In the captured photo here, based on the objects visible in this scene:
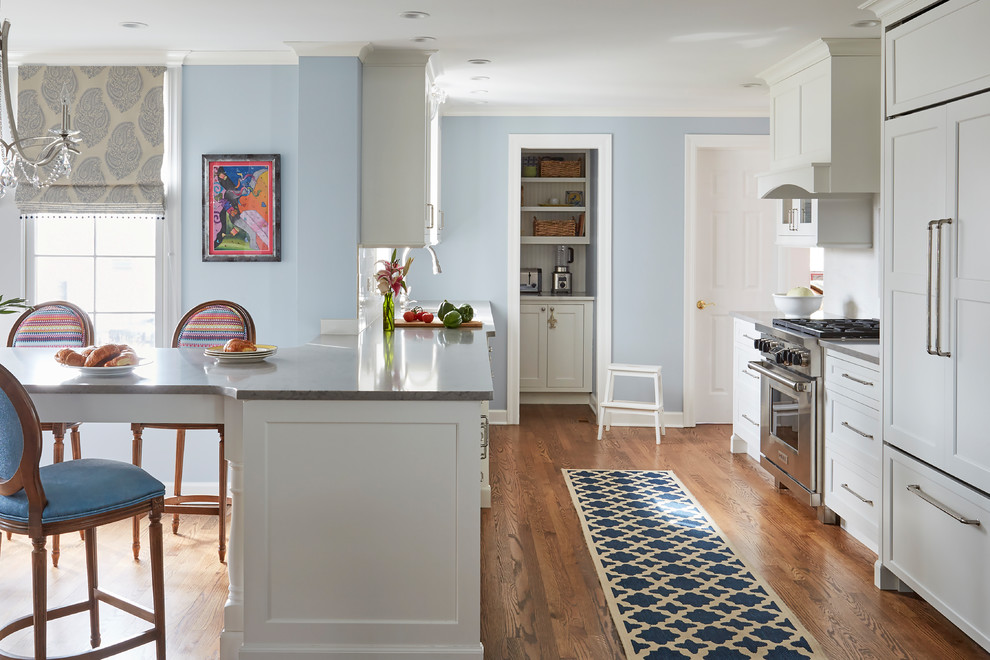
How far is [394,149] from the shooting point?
4500mm

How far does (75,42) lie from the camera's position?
4.31 meters

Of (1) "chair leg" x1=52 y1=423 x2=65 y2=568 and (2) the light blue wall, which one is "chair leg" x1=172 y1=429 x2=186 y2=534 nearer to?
(1) "chair leg" x1=52 y1=423 x2=65 y2=568

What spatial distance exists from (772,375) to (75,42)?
400cm

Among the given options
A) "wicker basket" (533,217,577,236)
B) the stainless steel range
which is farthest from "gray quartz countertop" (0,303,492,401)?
"wicker basket" (533,217,577,236)

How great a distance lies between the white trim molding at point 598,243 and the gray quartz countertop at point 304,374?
8.46 ft

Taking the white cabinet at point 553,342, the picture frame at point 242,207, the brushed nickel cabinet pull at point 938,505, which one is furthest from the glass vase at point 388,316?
the white cabinet at point 553,342

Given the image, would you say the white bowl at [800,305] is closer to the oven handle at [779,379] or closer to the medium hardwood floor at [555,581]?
the oven handle at [779,379]

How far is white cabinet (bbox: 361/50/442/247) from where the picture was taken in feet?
14.7

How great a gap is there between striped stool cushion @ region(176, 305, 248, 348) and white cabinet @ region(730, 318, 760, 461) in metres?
2.96

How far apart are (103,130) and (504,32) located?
2.19m

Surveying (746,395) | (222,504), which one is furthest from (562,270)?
(222,504)

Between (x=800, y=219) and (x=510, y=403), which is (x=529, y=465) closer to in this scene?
(x=510, y=403)

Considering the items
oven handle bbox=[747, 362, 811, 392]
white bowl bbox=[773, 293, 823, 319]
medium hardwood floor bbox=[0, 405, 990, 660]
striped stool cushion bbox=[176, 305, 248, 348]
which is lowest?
medium hardwood floor bbox=[0, 405, 990, 660]

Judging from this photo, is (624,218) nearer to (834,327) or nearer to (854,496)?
(834,327)
